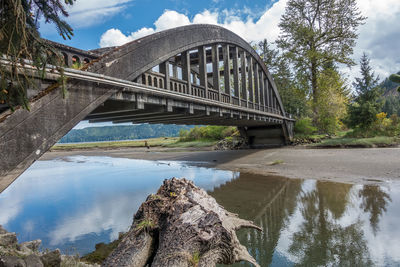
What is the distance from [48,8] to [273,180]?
33.4 feet

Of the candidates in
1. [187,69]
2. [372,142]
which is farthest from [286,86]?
[187,69]

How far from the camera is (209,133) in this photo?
114 feet

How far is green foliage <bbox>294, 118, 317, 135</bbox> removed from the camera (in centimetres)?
2923

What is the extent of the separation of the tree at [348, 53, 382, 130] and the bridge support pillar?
7151 millimetres

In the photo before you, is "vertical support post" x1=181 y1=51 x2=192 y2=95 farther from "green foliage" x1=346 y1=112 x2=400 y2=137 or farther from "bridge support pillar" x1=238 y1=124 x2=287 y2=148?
"green foliage" x1=346 y1=112 x2=400 y2=137

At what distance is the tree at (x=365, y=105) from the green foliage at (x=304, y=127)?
18.4 ft

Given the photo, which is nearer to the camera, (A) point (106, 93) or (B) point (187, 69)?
(A) point (106, 93)

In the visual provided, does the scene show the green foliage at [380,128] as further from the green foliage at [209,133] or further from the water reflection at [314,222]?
the water reflection at [314,222]

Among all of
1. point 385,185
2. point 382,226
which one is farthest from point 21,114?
point 385,185

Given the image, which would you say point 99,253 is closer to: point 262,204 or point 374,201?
point 262,204

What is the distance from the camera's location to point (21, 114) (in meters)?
4.36

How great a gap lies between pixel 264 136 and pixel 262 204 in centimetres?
2234

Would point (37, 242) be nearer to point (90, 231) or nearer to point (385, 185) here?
point (90, 231)

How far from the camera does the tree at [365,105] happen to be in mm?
22469
